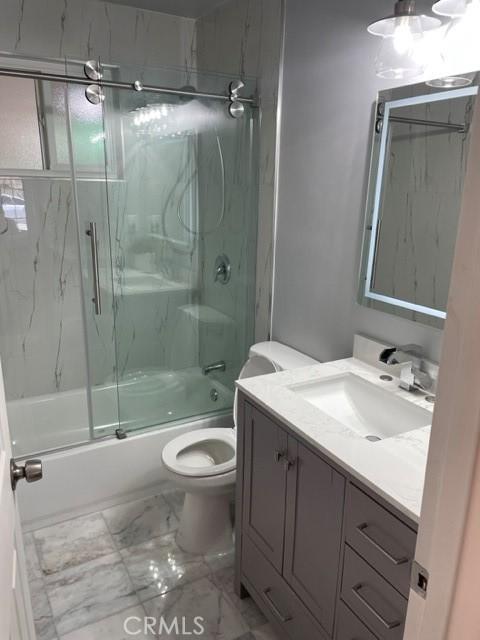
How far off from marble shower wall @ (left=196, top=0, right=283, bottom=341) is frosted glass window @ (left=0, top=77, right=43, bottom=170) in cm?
106

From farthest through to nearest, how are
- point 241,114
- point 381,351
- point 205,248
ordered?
point 205,248, point 241,114, point 381,351

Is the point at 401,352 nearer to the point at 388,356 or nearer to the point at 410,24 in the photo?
the point at 388,356

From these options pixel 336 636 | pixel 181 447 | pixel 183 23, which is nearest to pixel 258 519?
pixel 336 636

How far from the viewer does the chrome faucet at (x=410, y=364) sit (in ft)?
5.39

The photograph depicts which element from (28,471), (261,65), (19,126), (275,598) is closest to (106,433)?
(275,598)

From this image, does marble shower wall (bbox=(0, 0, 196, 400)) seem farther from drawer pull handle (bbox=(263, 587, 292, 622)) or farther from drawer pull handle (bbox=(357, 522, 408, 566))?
drawer pull handle (bbox=(357, 522, 408, 566))

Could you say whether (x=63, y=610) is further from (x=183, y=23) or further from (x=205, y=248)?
(x=183, y=23)

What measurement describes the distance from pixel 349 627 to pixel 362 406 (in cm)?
72

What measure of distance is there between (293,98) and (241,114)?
403mm

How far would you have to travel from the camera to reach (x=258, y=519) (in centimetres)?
171

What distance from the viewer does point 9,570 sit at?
2.85 feet

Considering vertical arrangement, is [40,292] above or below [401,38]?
below

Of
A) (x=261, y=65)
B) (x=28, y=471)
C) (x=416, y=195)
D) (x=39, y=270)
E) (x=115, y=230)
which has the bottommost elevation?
(x=28, y=471)

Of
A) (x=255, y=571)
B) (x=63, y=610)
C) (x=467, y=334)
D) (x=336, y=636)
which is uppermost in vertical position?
(x=467, y=334)
